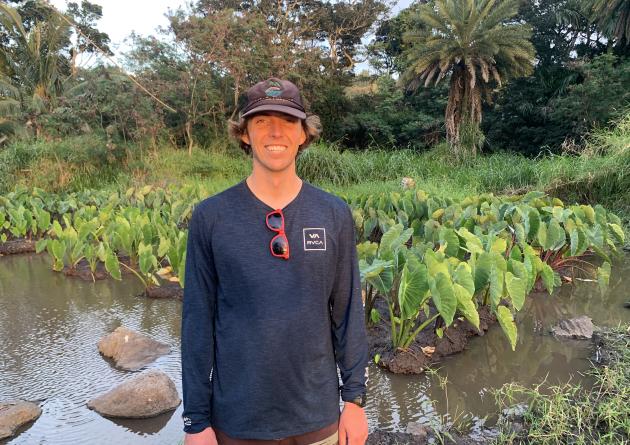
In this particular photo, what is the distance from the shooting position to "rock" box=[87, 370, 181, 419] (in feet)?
8.88

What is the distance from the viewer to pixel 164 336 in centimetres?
382

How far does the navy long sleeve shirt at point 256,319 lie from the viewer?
4.29 ft

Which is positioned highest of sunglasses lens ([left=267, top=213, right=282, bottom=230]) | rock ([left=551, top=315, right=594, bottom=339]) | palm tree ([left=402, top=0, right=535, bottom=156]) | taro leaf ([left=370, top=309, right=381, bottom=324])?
palm tree ([left=402, top=0, right=535, bottom=156])

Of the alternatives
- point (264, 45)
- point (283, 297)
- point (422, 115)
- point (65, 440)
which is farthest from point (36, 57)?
point (283, 297)

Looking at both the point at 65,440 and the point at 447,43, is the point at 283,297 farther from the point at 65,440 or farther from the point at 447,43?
the point at 447,43

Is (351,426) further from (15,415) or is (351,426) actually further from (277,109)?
(15,415)

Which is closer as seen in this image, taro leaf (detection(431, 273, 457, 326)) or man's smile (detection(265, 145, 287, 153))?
man's smile (detection(265, 145, 287, 153))

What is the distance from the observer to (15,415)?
8.62 ft

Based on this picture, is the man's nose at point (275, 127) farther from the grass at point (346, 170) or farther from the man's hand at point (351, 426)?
the grass at point (346, 170)

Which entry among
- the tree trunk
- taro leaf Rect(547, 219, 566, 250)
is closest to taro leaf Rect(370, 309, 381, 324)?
taro leaf Rect(547, 219, 566, 250)

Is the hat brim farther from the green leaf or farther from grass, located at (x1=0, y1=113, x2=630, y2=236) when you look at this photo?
grass, located at (x1=0, y1=113, x2=630, y2=236)

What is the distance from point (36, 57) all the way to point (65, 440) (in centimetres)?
2021

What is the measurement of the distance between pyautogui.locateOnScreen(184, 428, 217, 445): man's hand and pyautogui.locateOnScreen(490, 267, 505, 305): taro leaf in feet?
7.39

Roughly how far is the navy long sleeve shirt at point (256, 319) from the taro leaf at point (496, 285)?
6.61ft
